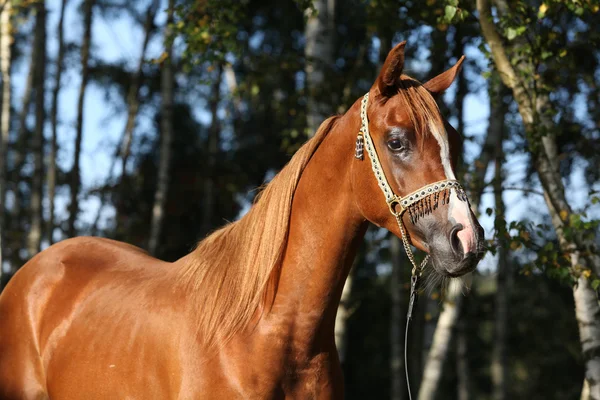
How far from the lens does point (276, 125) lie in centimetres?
1850

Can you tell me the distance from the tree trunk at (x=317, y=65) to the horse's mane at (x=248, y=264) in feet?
16.6

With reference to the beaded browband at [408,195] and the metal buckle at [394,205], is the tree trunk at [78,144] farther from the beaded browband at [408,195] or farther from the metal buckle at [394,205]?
the metal buckle at [394,205]

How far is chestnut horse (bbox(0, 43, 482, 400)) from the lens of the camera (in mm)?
3039

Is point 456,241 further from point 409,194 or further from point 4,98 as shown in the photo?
point 4,98

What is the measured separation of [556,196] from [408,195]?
8.21 feet

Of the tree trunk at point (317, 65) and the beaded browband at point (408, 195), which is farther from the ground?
the tree trunk at point (317, 65)

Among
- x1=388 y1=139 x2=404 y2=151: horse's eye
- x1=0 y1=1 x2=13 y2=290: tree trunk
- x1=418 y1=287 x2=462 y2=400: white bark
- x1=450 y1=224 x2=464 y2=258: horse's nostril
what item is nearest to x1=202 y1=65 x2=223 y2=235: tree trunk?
x1=0 y1=1 x2=13 y2=290: tree trunk

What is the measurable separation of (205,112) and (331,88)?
517 inches

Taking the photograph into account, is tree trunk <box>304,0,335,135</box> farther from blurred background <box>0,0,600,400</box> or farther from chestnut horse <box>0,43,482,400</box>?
chestnut horse <box>0,43,482,400</box>

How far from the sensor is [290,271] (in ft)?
11.0

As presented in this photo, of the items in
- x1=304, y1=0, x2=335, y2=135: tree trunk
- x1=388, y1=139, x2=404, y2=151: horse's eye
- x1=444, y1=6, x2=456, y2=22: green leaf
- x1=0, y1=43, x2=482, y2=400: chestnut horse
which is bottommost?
x1=0, y1=43, x2=482, y2=400: chestnut horse

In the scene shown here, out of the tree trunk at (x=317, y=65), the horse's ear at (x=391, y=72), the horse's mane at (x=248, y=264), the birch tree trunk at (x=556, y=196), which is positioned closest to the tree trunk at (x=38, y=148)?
the tree trunk at (x=317, y=65)

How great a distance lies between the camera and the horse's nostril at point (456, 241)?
111 inches

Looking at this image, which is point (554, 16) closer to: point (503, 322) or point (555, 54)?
point (555, 54)
